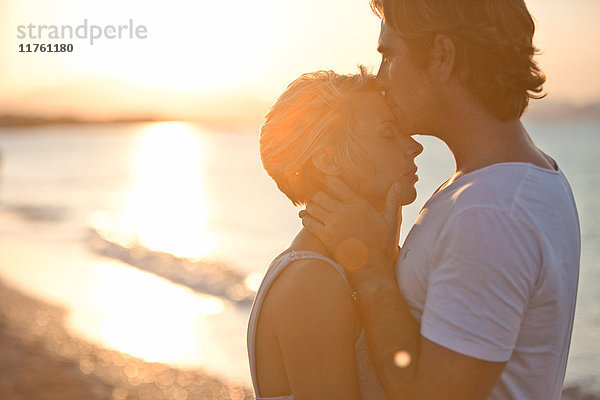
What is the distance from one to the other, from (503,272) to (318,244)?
3.03ft

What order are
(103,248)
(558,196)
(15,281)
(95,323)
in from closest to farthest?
1. (558,196)
2. (95,323)
3. (15,281)
4. (103,248)

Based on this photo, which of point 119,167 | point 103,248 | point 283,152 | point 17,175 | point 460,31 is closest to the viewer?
point 460,31

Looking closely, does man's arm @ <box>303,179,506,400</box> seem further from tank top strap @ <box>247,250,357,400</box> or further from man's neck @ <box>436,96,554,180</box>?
man's neck @ <box>436,96,554,180</box>

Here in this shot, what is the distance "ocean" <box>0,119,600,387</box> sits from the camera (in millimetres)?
13789

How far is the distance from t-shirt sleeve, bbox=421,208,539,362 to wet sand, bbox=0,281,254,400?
8.78 metres

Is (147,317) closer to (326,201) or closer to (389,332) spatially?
(326,201)

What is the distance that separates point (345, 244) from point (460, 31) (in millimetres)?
1039

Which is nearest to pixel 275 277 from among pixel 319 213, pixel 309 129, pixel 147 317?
pixel 319 213

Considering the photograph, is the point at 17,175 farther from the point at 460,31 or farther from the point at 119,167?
the point at 460,31

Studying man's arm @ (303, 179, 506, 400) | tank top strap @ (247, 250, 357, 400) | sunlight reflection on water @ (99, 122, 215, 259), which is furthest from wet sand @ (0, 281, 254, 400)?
sunlight reflection on water @ (99, 122, 215, 259)

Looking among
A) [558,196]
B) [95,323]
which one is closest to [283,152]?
[558,196]

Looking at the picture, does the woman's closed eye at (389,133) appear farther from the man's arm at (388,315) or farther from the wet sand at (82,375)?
the wet sand at (82,375)

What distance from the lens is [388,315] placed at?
258 cm

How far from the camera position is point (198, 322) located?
15.1 meters
